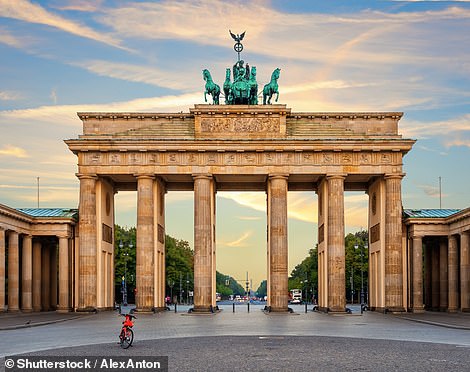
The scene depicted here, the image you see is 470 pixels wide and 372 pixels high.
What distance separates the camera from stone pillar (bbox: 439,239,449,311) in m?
82.7

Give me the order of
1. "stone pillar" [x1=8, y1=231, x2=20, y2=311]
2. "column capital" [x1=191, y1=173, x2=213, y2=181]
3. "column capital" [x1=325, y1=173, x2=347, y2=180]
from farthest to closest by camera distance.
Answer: "column capital" [x1=191, y1=173, x2=213, y2=181] → "column capital" [x1=325, y1=173, x2=347, y2=180] → "stone pillar" [x1=8, y1=231, x2=20, y2=311]

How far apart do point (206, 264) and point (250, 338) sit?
3928 centimetres

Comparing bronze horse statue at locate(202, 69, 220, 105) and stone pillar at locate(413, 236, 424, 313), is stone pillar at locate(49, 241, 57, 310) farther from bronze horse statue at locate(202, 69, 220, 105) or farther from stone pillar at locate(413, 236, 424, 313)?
stone pillar at locate(413, 236, 424, 313)

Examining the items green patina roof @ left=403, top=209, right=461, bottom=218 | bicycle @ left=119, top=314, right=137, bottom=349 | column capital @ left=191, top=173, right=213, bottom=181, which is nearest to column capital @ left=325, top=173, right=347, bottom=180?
green patina roof @ left=403, top=209, right=461, bottom=218

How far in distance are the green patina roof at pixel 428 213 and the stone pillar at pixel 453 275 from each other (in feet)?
12.5

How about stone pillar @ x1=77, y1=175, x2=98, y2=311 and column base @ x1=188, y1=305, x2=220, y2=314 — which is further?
stone pillar @ x1=77, y1=175, x2=98, y2=311

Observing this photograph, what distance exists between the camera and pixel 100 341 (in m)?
38.2

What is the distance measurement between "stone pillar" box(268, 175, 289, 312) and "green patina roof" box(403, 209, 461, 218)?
42.0 feet

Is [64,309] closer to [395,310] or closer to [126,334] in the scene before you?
[395,310]

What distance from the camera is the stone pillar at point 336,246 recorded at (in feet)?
254

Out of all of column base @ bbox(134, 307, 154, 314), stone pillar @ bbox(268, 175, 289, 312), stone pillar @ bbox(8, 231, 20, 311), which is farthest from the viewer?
stone pillar @ bbox(268, 175, 289, 312)

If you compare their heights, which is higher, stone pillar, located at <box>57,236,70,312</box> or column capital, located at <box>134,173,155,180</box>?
column capital, located at <box>134,173,155,180</box>

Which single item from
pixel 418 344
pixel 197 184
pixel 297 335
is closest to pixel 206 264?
pixel 197 184

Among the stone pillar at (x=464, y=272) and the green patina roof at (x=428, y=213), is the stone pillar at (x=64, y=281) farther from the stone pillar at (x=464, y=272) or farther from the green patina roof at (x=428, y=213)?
the stone pillar at (x=464, y=272)
